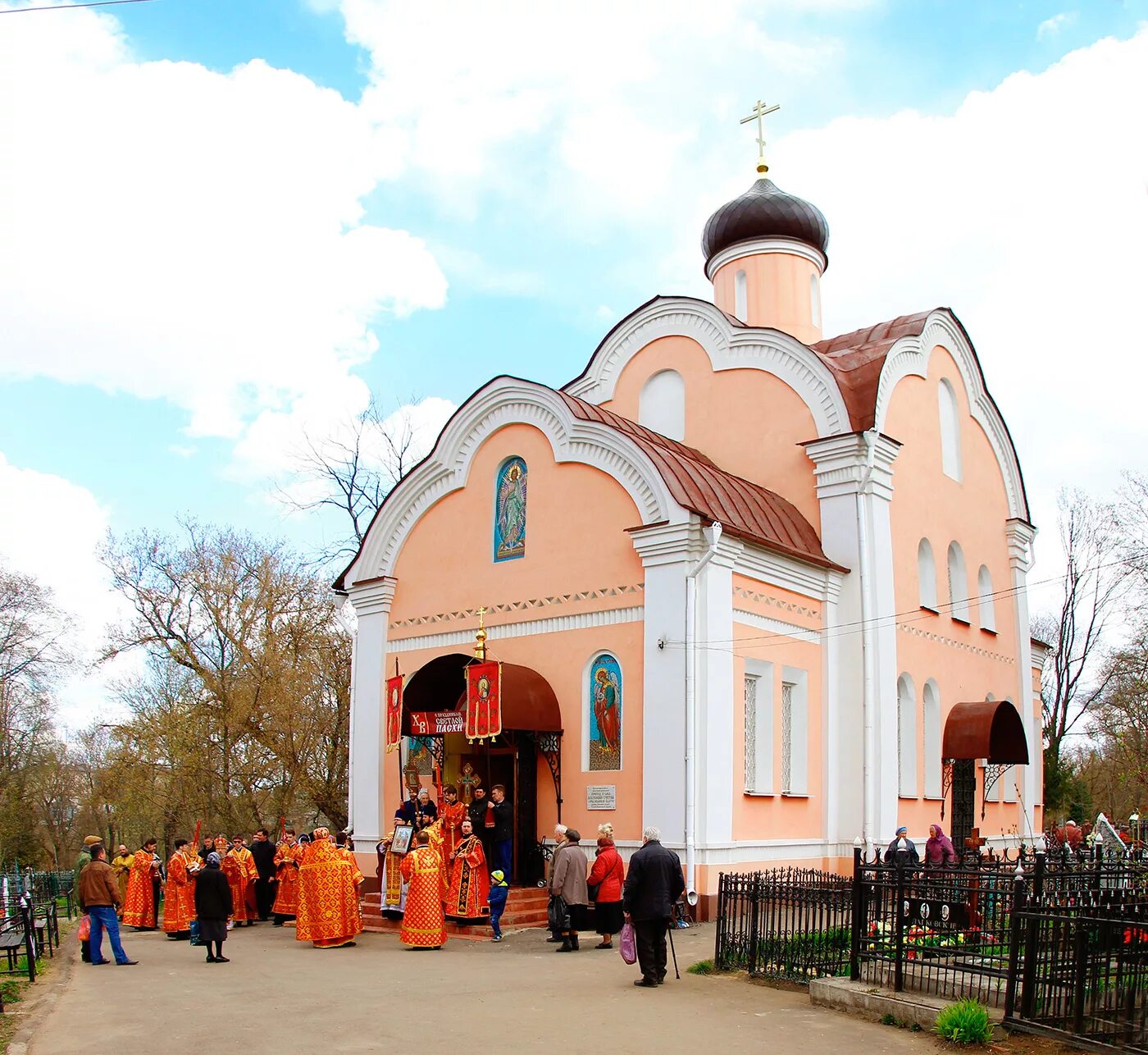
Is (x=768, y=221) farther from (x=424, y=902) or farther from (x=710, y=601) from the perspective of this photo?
(x=424, y=902)

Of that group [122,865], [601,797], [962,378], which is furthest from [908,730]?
[122,865]

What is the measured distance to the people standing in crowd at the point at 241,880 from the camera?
1631 cm

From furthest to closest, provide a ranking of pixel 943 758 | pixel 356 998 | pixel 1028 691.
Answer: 1. pixel 1028 691
2. pixel 943 758
3. pixel 356 998

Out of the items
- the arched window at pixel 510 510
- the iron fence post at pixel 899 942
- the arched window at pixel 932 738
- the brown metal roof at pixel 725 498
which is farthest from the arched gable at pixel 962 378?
the iron fence post at pixel 899 942

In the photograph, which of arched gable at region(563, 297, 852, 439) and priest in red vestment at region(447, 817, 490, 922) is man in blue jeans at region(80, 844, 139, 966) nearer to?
priest in red vestment at region(447, 817, 490, 922)

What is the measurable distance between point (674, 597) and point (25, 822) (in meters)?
31.3

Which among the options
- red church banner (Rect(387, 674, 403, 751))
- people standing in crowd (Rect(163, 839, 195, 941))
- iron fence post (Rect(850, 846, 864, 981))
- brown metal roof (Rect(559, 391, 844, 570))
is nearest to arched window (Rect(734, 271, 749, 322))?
brown metal roof (Rect(559, 391, 844, 570))

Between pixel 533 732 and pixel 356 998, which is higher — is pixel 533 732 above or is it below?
above

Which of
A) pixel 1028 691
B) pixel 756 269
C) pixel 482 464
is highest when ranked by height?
pixel 756 269

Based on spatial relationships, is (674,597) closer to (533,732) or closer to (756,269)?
(533,732)

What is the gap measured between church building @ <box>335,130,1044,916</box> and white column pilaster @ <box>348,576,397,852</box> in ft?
0.15

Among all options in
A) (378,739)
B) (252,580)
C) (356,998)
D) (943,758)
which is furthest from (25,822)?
(356,998)

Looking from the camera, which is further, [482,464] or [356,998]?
[482,464]

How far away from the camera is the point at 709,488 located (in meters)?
15.5
